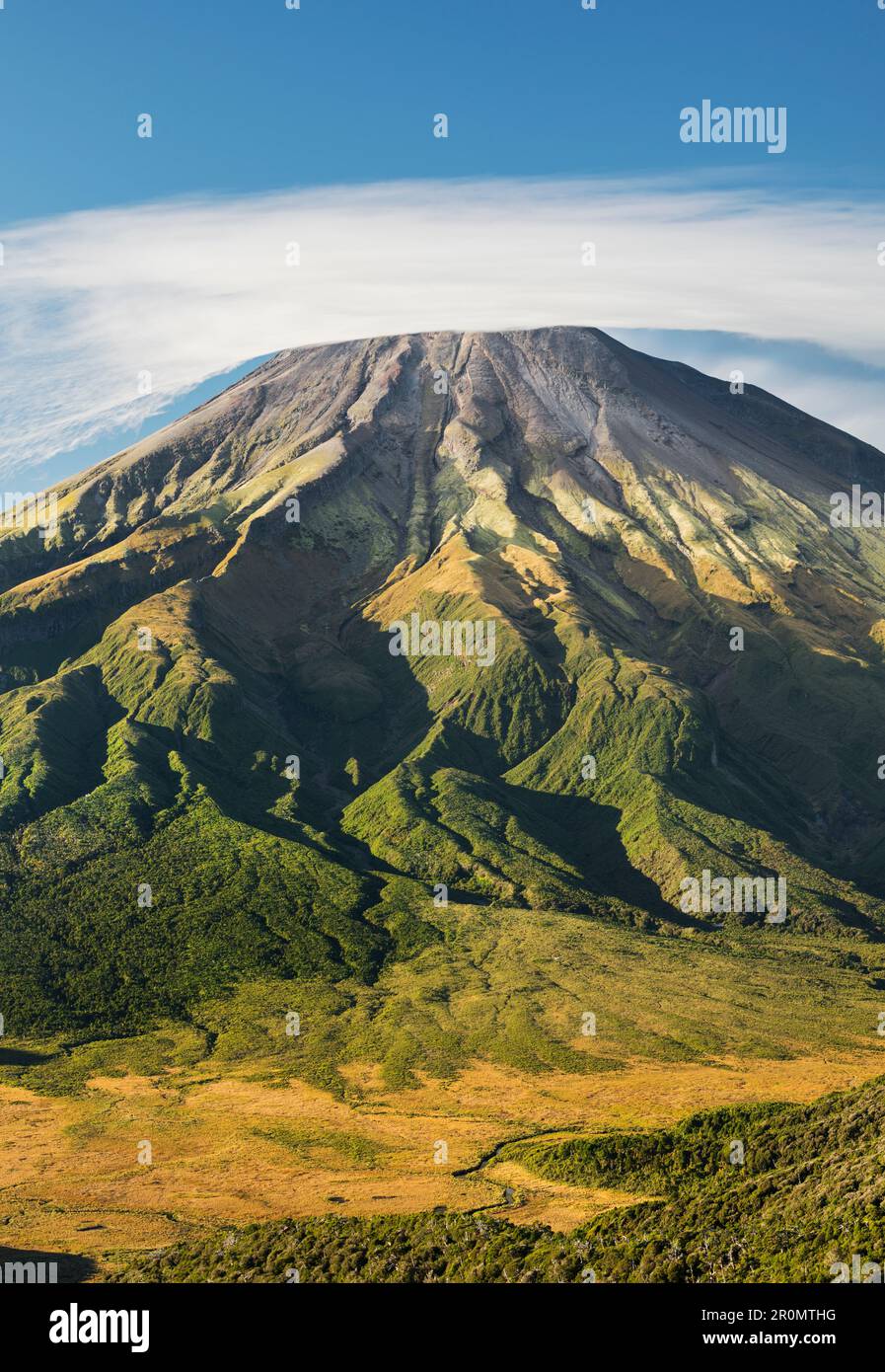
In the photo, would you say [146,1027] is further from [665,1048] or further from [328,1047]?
[665,1048]

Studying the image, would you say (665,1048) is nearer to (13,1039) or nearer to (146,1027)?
(146,1027)

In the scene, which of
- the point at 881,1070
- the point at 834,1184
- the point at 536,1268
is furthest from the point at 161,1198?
the point at 881,1070

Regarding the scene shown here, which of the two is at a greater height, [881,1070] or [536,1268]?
[536,1268]

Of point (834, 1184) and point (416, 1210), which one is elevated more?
point (834, 1184)
